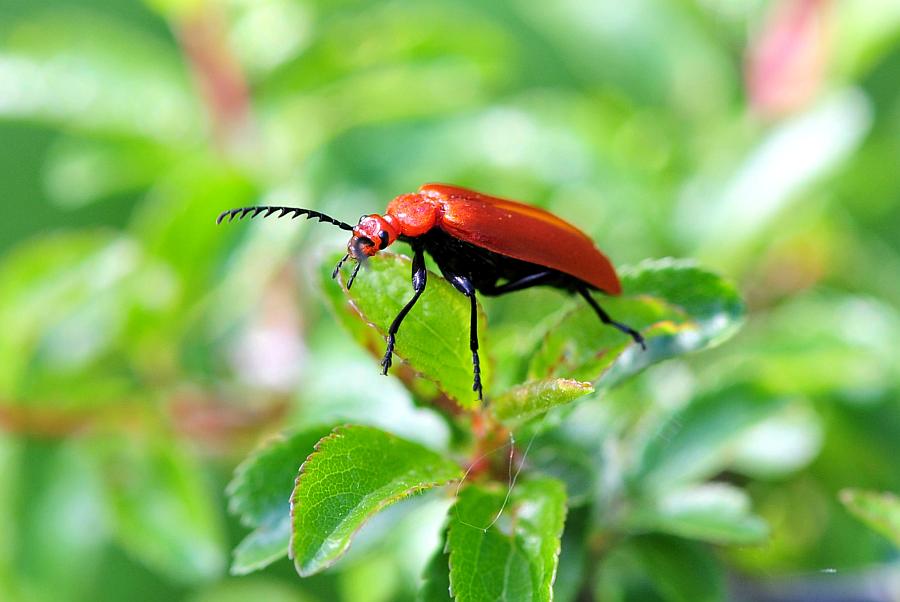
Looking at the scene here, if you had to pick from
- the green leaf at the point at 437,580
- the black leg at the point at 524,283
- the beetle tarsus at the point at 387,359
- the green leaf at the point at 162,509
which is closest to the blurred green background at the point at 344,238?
the green leaf at the point at 162,509

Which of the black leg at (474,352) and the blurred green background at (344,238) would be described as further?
the blurred green background at (344,238)

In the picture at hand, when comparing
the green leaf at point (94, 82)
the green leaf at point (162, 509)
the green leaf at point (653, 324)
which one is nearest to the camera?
the green leaf at point (653, 324)

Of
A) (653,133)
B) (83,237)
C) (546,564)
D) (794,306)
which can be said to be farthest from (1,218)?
(546,564)

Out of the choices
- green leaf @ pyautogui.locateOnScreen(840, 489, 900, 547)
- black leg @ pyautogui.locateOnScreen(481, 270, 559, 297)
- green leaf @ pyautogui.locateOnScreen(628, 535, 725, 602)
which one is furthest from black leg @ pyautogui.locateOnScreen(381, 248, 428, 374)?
green leaf @ pyautogui.locateOnScreen(840, 489, 900, 547)

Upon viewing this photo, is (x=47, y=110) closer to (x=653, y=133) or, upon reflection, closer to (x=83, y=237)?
(x=83, y=237)

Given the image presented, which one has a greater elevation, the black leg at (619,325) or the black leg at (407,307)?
the black leg at (407,307)

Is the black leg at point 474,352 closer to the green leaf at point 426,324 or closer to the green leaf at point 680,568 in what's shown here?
the green leaf at point 426,324
